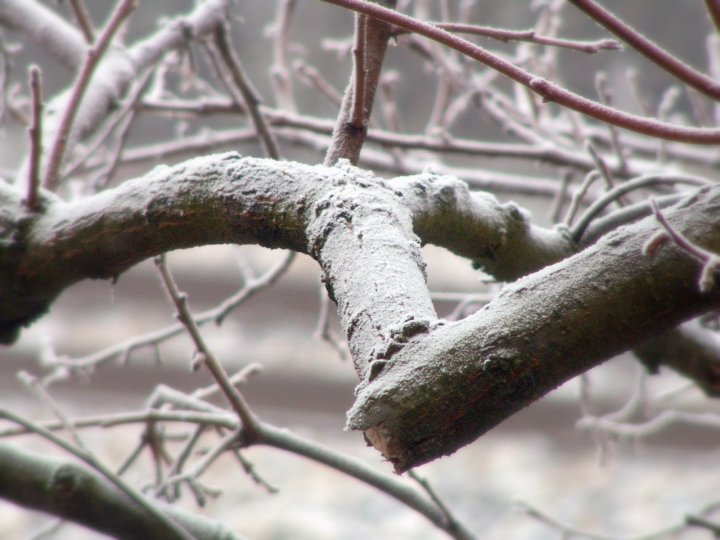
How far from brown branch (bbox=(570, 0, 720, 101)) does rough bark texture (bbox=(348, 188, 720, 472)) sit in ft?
0.20

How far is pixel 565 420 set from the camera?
2615 mm

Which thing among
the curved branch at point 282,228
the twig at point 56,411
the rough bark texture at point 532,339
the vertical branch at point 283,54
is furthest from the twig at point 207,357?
the vertical branch at point 283,54

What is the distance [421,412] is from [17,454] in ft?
1.36

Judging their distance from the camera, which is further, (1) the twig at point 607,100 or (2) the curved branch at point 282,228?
(1) the twig at point 607,100

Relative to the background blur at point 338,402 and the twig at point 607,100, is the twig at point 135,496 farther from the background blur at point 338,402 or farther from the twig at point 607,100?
the background blur at point 338,402

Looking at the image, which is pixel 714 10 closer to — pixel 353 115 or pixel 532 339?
pixel 532 339

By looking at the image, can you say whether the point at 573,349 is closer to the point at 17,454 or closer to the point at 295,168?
the point at 295,168

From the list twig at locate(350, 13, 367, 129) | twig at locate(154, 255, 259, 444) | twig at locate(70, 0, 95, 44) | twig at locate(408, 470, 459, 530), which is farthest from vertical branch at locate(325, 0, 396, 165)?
twig at locate(70, 0, 95, 44)

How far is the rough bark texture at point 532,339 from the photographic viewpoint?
0.28 metres

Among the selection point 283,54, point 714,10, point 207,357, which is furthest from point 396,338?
point 283,54

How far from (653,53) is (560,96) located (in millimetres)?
35

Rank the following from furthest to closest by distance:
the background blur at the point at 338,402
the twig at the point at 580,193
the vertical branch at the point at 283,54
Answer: the background blur at the point at 338,402 → the vertical branch at the point at 283,54 → the twig at the point at 580,193

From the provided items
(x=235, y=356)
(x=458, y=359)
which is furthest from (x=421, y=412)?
(x=235, y=356)

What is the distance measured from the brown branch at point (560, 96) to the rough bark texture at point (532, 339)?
0.15 feet
